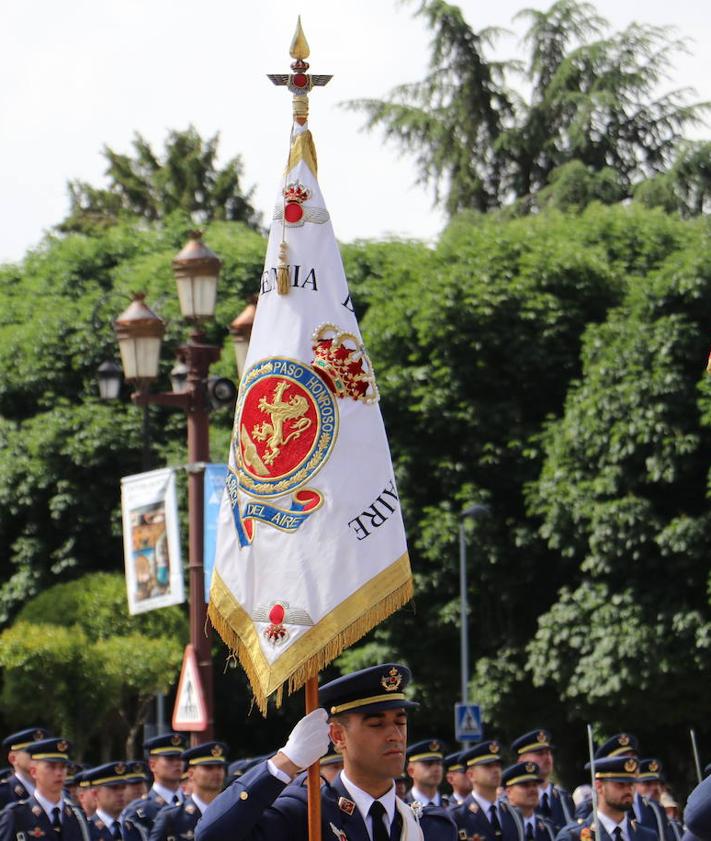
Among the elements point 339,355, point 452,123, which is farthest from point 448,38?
point 339,355

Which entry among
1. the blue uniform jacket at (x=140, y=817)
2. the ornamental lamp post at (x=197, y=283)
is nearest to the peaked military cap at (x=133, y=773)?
the blue uniform jacket at (x=140, y=817)

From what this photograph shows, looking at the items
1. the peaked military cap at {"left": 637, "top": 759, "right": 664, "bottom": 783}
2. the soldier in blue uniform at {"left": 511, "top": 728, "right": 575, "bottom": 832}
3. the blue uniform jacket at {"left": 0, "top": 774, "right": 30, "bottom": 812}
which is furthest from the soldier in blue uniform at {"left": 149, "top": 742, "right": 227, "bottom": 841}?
the peaked military cap at {"left": 637, "top": 759, "right": 664, "bottom": 783}

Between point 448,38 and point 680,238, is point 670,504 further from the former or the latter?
point 448,38

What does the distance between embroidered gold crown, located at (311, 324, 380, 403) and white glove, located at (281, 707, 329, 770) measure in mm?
1652

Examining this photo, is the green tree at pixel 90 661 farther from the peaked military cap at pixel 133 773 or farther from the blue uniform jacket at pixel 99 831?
the blue uniform jacket at pixel 99 831

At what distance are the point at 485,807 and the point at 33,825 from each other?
4102 millimetres

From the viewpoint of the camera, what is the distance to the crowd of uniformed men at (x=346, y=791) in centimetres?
561

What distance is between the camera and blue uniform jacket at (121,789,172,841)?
13.2 metres

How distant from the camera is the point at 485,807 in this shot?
14.1 m

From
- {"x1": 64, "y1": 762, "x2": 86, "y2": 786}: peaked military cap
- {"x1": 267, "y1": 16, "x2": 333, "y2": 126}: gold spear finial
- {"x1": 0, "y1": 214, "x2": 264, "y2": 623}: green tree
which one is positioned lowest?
{"x1": 64, "y1": 762, "x2": 86, "y2": 786}: peaked military cap

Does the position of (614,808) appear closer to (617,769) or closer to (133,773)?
(617,769)

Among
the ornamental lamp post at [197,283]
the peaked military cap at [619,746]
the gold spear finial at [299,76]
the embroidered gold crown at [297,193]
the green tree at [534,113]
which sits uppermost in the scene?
the green tree at [534,113]

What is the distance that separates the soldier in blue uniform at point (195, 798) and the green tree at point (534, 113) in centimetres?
2590

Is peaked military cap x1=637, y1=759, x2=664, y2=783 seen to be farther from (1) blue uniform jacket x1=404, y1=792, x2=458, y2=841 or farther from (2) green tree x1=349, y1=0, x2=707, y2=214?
(2) green tree x1=349, y1=0, x2=707, y2=214
